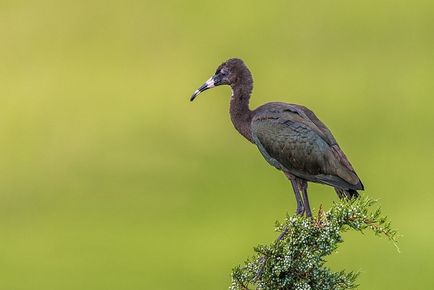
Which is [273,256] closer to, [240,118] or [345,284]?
[345,284]

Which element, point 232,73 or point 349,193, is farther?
point 232,73

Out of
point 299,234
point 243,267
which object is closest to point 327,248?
point 299,234

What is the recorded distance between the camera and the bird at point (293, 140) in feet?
19.3

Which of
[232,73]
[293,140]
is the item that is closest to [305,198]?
[293,140]

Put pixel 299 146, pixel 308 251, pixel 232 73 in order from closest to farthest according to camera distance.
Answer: pixel 308 251 → pixel 299 146 → pixel 232 73

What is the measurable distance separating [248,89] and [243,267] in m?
1.64

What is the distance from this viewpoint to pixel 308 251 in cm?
496

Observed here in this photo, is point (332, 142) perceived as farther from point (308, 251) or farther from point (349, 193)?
point (308, 251)

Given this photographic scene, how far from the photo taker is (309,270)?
504 centimetres

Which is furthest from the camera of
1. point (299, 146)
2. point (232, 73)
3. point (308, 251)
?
point (232, 73)

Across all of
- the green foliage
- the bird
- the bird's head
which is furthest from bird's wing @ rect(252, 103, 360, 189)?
the green foliage

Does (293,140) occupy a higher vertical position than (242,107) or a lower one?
lower

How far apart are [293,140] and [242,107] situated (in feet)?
1.87

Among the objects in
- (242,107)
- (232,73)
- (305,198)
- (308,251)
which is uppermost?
(232,73)
